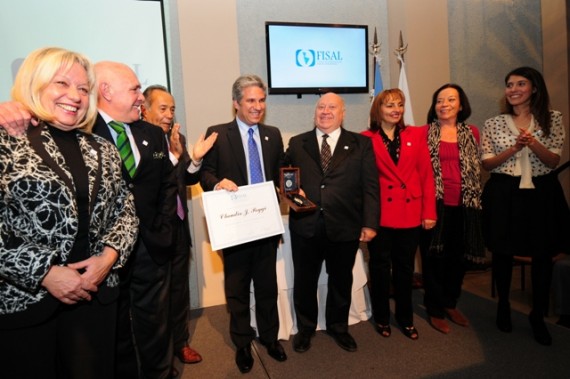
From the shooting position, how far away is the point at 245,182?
2.52 meters

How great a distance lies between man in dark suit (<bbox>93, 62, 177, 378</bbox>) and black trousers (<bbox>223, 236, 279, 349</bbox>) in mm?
507

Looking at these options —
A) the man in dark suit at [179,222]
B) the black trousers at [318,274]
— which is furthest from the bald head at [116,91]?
the black trousers at [318,274]

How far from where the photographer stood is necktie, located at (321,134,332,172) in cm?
266

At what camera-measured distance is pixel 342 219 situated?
2.61 m

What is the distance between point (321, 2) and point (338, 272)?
285 centimetres

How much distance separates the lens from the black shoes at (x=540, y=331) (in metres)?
2.71

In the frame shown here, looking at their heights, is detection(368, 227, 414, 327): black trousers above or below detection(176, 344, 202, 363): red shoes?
above

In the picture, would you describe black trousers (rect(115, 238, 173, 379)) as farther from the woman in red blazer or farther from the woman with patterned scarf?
the woman with patterned scarf

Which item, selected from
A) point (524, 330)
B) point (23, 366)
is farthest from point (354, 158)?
point (23, 366)

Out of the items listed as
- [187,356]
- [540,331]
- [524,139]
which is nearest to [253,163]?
[187,356]

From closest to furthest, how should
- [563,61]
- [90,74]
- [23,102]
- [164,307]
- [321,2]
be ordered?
1. [23,102]
2. [90,74]
3. [164,307]
4. [321,2]
5. [563,61]

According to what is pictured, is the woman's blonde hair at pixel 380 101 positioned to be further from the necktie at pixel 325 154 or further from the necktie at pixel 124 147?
the necktie at pixel 124 147

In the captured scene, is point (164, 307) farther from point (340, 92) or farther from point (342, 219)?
point (340, 92)

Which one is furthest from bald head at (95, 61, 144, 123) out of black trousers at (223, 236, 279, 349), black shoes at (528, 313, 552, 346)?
black shoes at (528, 313, 552, 346)
